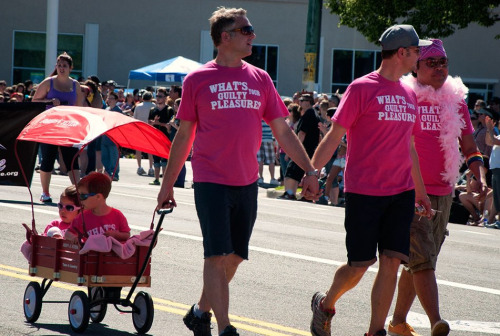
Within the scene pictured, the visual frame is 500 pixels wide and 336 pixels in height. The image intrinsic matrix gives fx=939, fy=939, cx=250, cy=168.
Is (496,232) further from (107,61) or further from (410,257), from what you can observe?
(107,61)

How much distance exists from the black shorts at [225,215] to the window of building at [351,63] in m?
38.7

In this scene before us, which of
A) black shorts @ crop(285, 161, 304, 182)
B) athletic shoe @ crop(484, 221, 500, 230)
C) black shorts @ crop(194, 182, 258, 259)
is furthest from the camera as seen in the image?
black shorts @ crop(285, 161, 304, 182)

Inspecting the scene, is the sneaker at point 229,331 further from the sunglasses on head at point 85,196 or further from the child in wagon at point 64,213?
the child in wagon at point 64,213

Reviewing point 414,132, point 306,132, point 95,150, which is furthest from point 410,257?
point 95,150

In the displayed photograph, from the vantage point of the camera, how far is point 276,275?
8.96 metres

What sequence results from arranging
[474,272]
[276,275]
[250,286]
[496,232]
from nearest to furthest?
[250,286], [276,275], [474,272], [496,232]

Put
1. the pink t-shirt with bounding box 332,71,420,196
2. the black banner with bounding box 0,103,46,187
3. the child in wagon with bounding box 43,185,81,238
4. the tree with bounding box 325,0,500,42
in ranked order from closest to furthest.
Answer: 1. the pink t-shirt with bounding box 332,71,420,196
2. the child in wagon with bounding box 43,185,81,238
3. the black banner with bounding box 0,103,46,187
4. the tree with bounding box 325,0,500,42

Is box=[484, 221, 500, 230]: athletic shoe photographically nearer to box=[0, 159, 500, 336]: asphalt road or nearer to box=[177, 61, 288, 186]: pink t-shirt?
box=[0, 159, 500, 336]: asphalt road

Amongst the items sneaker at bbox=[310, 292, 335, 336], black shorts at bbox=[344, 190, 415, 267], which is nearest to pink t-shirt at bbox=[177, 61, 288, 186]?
black shorts at bbox=[344, 190, 415, 267]

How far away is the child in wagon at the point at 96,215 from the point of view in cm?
672

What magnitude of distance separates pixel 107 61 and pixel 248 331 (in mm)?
36699

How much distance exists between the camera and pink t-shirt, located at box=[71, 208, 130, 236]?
6734mm

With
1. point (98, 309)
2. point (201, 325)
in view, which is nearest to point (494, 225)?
point (98, 309)

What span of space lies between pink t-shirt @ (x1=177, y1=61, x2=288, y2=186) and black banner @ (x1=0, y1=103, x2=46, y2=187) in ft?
12.8
